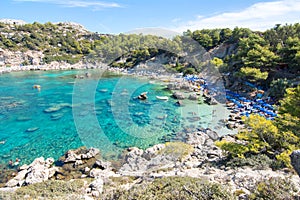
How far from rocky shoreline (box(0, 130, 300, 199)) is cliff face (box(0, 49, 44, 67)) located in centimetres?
5603

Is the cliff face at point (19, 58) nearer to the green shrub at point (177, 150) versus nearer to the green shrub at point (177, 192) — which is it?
the green shrub at point (177, 150)

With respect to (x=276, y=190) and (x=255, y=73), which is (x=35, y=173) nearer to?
(x=276, y=190)

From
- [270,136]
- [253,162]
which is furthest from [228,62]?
[253,162]

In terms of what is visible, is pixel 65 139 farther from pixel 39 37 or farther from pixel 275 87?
pixel 39 37

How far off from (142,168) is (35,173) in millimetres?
5083

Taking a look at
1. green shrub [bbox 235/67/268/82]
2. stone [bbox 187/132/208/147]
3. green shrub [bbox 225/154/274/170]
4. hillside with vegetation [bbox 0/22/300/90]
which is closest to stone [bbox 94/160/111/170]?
stone [bbox 187/132/208/147]

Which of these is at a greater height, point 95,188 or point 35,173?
point 95,188

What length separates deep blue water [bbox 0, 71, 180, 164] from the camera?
479 inches

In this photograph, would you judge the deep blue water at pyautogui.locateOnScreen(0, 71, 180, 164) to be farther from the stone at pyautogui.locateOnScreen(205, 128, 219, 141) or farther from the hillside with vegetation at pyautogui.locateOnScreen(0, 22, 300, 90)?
the hillside with vegetation at pyautogui.locateOnScreen(0, 22, 300, 90)

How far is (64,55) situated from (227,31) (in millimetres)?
50089

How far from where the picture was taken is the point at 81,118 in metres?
16.9

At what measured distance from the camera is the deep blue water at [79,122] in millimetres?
12172

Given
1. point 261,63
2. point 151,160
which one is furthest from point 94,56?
point 151,160

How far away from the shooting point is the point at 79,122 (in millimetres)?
16062
